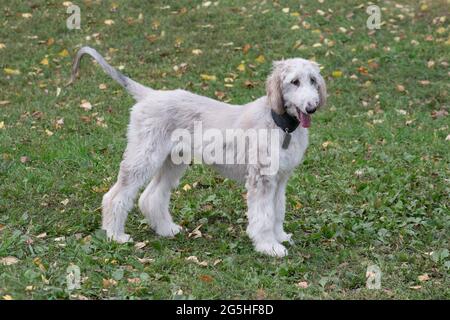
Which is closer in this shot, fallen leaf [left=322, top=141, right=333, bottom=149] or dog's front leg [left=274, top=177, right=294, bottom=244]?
dog's front leg [left=274, top=177, right=294, bottom=244]

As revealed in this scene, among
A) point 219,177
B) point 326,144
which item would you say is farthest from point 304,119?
point 326,144

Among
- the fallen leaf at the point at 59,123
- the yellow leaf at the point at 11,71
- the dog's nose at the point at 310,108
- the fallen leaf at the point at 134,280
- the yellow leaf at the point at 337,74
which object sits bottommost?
the yellow leaf at the point at 11,71

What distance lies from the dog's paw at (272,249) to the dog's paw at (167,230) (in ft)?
3.04

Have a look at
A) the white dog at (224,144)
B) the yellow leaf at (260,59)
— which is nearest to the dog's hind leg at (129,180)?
the white dog at (224,144)

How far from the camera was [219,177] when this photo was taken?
26.5 feet

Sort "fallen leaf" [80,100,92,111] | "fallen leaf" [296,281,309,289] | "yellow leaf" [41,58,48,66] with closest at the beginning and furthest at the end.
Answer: "fallen leaf" [296,281,309,289], "fallen leaf" [80,100,92,111], "yellow leaf" [41,58,48,66]

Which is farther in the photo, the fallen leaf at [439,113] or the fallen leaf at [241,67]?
the fallen leaf at [241,67]

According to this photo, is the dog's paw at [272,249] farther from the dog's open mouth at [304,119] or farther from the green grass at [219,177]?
the dog's open mouth at [304,119]

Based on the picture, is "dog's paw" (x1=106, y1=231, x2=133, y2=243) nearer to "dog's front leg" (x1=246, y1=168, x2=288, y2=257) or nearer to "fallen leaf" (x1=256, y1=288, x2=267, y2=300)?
"dog's front leg" (x1=246, y1=168, x2=288, y2=257)

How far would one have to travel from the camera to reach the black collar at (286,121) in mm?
5992

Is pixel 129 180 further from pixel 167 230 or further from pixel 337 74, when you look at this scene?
pixel 337 74

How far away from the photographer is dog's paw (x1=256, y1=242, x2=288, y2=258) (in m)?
6.07

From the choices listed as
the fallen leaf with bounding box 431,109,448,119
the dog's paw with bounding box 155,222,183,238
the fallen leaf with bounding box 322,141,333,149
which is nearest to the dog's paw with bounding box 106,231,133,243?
the dog's paw with bounding box 155,222,183,238
